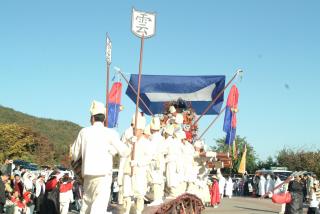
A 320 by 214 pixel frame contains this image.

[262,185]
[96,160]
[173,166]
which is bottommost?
[262,185]

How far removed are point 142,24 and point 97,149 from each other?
5.83 meters

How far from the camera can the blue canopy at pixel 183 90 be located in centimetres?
2125

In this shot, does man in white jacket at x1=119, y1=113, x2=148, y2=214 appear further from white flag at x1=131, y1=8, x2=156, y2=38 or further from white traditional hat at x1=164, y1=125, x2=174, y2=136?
white flag at x1=131, y1=8, x2=156, y2=38

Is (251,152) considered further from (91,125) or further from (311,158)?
(91,125)

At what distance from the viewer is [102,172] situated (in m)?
7.01

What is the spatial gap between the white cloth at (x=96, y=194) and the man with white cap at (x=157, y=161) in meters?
3.82

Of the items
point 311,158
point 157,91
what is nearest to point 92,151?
point 157,91

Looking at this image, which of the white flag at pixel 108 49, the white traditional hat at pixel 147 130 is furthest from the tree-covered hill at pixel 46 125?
the white flag at pixel 108 49

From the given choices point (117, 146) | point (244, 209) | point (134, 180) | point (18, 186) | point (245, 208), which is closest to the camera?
point (117, 146)

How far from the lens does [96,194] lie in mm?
7109

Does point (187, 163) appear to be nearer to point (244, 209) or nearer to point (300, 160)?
point (244, 209)

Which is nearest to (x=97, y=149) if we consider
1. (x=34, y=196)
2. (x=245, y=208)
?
(x=34, y=196)

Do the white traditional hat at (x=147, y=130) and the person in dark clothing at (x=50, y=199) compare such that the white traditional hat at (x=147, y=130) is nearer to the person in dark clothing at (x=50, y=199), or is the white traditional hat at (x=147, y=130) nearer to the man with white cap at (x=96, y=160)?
the person in dark clothing at (x=50, y=199)

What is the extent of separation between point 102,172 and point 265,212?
12957mm
